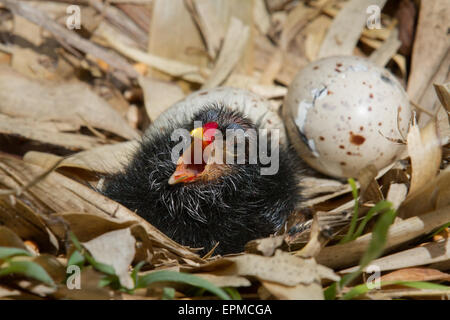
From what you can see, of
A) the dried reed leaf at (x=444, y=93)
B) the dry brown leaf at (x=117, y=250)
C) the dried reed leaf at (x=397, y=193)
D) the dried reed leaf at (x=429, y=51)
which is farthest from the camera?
the dried reed leaf at (x=429, y=51)

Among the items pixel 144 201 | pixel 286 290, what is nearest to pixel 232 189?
pixel 144 201

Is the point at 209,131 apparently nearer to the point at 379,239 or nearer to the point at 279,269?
the point at 279,269

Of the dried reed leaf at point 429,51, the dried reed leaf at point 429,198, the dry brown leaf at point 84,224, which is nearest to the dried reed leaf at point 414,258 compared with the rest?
the dried reed leaf at point 429,198

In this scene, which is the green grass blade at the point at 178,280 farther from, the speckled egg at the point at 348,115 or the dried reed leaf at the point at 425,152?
the speckled egg at the point at 348,115

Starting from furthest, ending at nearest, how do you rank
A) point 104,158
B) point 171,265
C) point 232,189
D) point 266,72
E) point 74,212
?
1. point 266,72
2. point 104,158
3. point 232,189
4. point 171,265
5. point 74,212

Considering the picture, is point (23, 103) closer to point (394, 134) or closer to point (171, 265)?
point (171, 265)

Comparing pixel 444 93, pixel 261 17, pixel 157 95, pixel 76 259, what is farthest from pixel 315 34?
pixel 76 259

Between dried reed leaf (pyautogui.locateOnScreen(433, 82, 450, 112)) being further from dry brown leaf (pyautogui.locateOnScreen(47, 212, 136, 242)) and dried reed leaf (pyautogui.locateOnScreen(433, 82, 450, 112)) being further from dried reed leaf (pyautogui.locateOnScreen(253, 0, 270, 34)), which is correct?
dried reed leaf (pyautogui.locateOnScreen(253, 0, 270, 34))

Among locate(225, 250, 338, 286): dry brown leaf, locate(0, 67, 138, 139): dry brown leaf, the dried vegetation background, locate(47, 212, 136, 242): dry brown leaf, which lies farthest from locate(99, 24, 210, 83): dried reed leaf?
locate(225, 250, 338, 286): dry brown leaf
